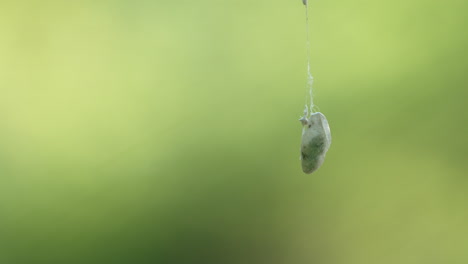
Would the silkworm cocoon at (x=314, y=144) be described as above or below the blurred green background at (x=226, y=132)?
below

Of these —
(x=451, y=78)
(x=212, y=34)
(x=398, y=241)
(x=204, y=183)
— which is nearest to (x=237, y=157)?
(x=204, y=183)

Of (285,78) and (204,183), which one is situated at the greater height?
(285,78)

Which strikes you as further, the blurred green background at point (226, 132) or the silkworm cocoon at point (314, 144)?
the blurred green background at point (226, 132)

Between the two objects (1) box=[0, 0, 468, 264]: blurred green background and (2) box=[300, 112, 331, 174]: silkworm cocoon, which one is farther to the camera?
(1) box=[0, 0, 468, 264]: blurred green background

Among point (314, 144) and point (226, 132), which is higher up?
point (226, 132)

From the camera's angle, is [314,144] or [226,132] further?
[226,132]

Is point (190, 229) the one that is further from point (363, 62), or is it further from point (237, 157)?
point (363, 62)

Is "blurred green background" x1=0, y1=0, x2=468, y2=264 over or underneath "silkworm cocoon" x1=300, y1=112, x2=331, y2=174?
over

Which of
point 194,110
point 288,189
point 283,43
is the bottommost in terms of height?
point 288,189
